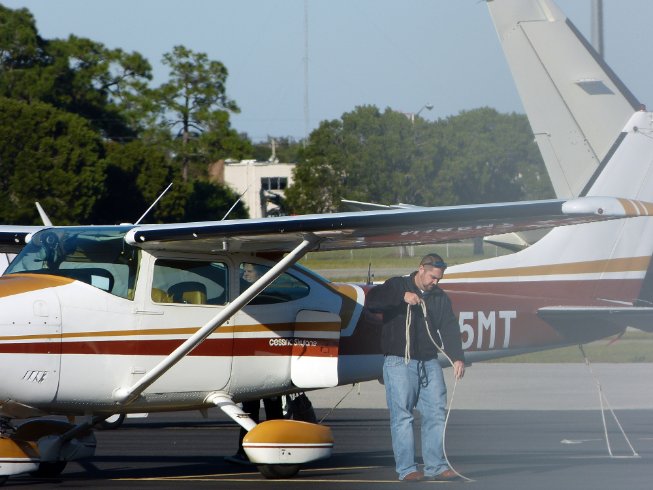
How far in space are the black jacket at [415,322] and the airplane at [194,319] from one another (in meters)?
0.49

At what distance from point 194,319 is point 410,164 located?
57.9 metres

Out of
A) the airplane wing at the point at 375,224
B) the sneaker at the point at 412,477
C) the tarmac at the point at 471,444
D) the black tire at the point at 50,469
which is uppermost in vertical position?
the airplane wing at the point at 375,224

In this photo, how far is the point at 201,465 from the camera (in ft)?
33.9

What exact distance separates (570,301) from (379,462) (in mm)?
2801

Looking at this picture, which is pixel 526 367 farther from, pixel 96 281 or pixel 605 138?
pixel 96 281

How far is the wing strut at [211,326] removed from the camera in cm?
909

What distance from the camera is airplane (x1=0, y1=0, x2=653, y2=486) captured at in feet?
28.5

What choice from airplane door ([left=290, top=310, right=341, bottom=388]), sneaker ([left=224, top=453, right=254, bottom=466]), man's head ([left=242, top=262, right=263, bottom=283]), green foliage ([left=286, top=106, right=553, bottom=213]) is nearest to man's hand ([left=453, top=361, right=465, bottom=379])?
airplane door ([left=290, top=310, right=341, bottom=388])

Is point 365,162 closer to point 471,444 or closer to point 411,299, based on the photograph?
point 471,444

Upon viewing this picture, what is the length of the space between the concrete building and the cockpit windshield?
53.0 m

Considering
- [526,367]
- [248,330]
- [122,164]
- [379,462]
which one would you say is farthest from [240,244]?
[122,164]

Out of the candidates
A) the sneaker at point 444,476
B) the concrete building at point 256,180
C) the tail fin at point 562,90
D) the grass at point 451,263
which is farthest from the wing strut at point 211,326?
the concrete building at point 256,180

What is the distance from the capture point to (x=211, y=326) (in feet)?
29.9

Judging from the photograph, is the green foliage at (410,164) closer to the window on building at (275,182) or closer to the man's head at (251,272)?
the window on building at (275,182)
